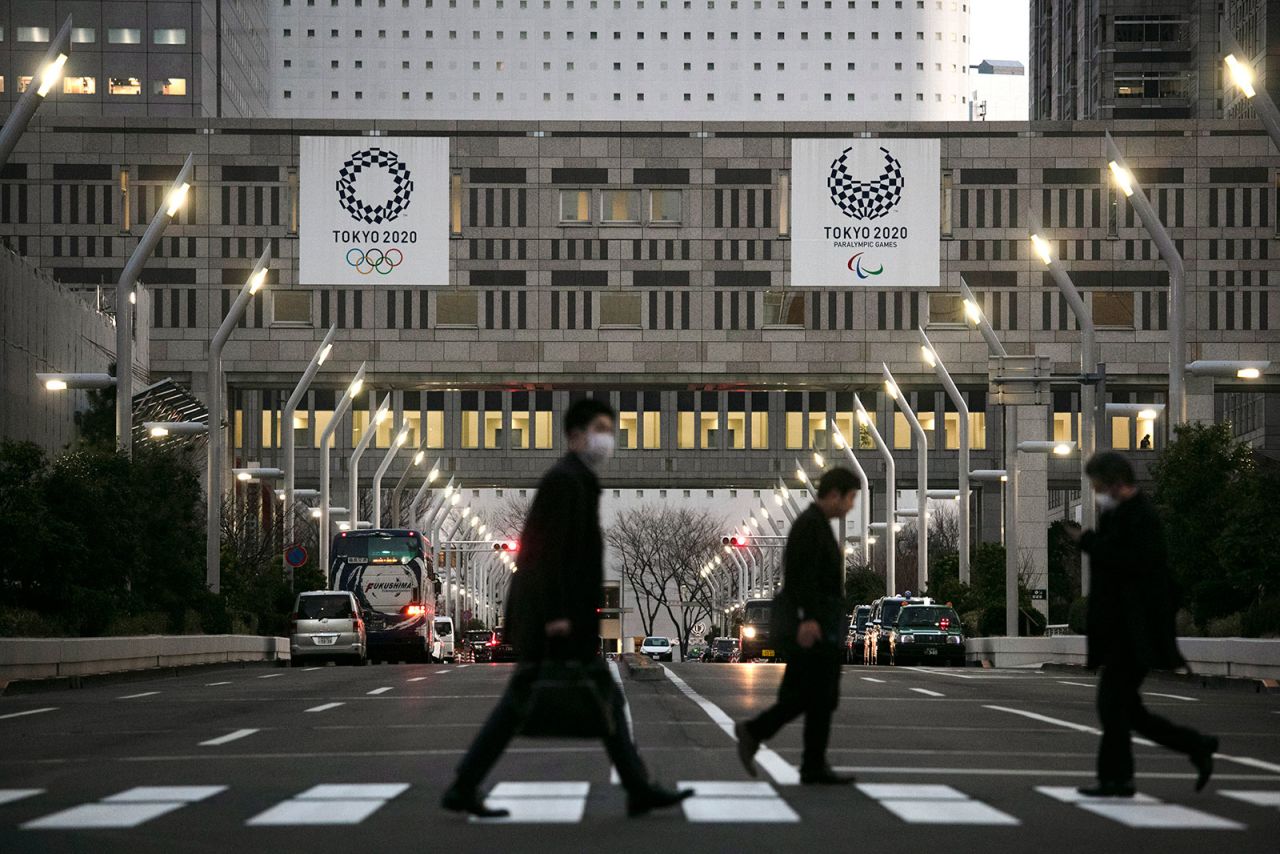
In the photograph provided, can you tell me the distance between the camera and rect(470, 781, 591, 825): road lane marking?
10500 millimetres

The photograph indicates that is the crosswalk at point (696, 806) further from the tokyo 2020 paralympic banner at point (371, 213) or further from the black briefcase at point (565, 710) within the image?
the tokyo 2020 paralympic banner at point (371, 213)

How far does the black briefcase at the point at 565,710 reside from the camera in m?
9.74

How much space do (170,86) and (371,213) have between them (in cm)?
6600

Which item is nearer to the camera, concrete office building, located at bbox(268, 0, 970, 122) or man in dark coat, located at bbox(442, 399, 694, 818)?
man in dark coat, located at bbox(442, 399, 694, 818)

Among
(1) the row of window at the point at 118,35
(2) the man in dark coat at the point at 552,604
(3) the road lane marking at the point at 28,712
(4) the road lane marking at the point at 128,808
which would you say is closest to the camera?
(2) the man in dark coat at the point at 552,604

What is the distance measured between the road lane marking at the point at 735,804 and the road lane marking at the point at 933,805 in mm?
550

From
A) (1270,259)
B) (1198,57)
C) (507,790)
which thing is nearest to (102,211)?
(1270,259)

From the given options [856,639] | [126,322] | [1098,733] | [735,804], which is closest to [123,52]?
[856,639]

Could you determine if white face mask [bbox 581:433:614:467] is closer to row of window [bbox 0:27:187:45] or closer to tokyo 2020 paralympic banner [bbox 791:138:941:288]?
Answer: tokyo 2020 paralympic banner [bbox 791:138:941:288]

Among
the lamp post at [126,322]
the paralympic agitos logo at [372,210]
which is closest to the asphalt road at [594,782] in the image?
the lamp post at [126,322]

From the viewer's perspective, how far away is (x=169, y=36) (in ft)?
434

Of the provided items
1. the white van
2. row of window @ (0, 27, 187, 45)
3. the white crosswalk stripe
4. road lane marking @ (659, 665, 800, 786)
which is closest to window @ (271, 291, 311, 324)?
the white van

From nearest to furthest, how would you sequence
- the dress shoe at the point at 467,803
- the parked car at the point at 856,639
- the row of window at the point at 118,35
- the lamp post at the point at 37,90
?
1. the dress shoe at the point at 467,803
2. the lamp post at the point at 37,90
3. the parked car at the point at 856,639
4. the row of window at the point at 118,35

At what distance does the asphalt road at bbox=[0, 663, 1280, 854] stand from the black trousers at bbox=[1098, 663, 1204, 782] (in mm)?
245
